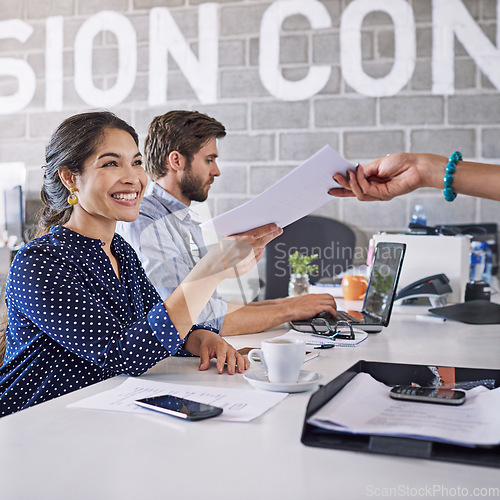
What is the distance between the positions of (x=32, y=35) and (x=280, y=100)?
1.76 meters

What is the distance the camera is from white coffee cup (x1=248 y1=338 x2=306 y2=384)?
101 cm

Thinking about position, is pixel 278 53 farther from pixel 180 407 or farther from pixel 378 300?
pixel 180 407

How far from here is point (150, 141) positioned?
2.48 meters

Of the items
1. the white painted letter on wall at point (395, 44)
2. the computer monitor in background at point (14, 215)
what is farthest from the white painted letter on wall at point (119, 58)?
the white painted letter on wall at point (395, 44)

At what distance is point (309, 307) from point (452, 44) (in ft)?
7.96

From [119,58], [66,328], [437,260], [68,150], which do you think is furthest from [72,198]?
[119,58]

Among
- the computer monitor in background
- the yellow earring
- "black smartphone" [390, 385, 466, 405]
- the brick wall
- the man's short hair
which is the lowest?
"black smartphone" [390, 385, 466, 405]

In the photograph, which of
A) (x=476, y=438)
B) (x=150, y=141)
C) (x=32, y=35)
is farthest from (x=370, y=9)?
(x=476, y=438)

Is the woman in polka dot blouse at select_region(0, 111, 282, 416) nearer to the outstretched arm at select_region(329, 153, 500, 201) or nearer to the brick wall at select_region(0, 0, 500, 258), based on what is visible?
the outstretched arm at select_region(329, 153, 500, 201)

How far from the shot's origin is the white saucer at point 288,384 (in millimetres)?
1003

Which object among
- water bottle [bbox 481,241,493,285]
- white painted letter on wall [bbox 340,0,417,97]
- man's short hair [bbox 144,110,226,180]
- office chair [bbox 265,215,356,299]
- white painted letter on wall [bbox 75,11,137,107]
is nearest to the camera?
man's short hair [bbox 144,110,226,180]

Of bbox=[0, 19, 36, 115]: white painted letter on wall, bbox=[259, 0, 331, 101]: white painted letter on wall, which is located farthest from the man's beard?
bbox=[0, 19, 36, 115]: white painted letter on wall

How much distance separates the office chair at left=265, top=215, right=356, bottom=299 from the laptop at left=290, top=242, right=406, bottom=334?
1814 mm

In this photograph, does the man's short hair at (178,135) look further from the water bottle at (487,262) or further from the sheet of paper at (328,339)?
the water bottle at (487,262)
